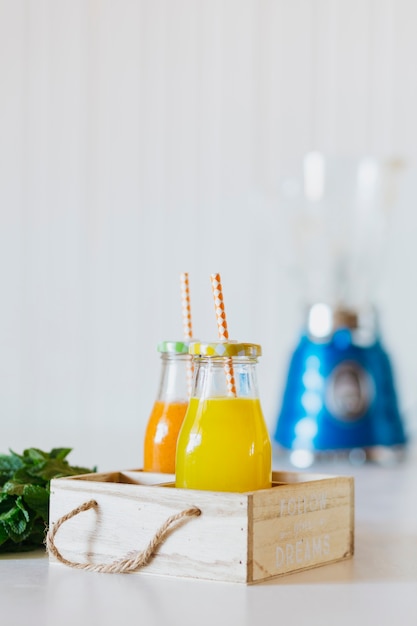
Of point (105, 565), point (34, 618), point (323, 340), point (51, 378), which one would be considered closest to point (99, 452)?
point (323, 340)

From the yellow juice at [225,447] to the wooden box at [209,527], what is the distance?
0.03 meters

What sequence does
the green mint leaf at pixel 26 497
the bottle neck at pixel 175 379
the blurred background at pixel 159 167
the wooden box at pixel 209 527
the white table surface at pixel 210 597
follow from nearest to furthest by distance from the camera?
the white table surface at pixel 210 597 → the wooden box at pixel 209 527 → the green mint leaf at pixel 26 497 → the bottle neck at pixel 175 379 → the blurred background at pixel 159 167

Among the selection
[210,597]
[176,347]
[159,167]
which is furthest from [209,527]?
[159,167]

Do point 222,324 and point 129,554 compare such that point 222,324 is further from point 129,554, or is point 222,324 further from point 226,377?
point 129,554

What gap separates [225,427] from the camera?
1091mm

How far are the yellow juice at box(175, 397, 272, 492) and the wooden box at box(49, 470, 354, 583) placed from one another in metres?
0.03

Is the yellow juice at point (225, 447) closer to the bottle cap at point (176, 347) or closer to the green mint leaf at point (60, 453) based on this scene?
the bottle cap at point (176, 347)

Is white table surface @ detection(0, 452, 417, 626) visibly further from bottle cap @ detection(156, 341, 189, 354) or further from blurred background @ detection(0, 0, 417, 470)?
blurred background @ detection(0, 0, 417, 470)

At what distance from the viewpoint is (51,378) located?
318 centimetres

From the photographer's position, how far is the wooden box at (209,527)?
1.06 meters

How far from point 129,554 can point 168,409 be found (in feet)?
0.78

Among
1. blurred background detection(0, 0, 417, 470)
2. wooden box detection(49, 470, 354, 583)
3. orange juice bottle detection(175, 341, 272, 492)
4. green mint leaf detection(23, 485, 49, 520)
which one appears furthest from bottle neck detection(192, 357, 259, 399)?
blurred background detection(0, 0, 417, 470)

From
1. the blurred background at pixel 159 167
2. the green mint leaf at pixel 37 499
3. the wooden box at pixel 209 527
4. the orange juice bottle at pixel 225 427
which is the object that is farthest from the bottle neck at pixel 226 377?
the blurred background at pixel 159 167

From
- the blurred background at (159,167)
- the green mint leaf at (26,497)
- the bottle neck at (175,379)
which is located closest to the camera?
the green mint leaf at (26,497)
